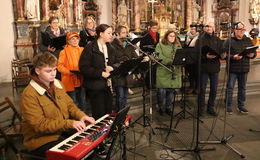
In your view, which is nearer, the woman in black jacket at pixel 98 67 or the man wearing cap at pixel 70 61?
the woman in black jacket at pixel 98 67

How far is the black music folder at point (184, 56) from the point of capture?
3.92m

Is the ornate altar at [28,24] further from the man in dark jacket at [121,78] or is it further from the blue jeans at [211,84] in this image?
the blue jeans at [211,84]

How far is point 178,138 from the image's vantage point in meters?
3.93

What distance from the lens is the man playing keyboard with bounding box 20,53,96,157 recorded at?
2.09 meters

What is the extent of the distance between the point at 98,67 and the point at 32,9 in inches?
206

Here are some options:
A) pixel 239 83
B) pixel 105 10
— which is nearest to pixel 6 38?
pixel 239 83

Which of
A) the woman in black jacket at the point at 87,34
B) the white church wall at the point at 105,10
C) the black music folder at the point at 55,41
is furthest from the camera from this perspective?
the white church wall at the point at 105,10

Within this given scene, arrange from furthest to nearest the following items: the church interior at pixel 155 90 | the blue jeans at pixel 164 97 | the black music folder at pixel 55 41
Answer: the blue jeans at pixel 164 97, the black music folder at pixel 55 41, the church interior at pixel 155 90

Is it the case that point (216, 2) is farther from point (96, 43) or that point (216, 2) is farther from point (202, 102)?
point (96, 43)

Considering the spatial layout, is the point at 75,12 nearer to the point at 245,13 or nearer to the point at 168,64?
the point at 168,64

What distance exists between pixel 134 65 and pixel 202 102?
2235 millimetres

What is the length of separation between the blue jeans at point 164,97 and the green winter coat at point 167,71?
0.17 meters

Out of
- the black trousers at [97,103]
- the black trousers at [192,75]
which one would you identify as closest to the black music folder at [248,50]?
the black trousers at [192,75]

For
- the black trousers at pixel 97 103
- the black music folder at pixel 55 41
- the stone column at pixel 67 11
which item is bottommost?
the black trousers at pixel 97 103
